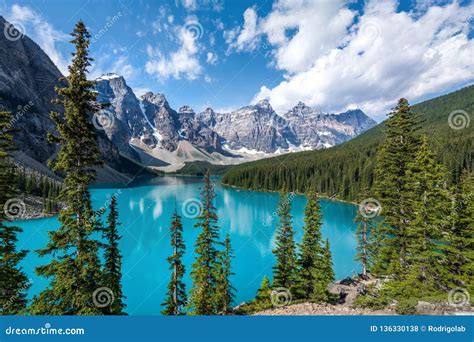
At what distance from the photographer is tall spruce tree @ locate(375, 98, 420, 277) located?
49.4 feet

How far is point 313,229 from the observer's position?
2070 centimetres

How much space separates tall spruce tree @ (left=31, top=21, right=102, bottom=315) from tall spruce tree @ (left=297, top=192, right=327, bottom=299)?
15406 millimetres

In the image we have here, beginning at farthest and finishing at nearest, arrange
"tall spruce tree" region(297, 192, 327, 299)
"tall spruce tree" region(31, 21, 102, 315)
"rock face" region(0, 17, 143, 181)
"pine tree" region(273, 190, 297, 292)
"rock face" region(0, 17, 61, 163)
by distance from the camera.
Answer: "rock face" region(0, 17, 61, 163), "rock face" region(0, 17, 143, 181), "pine tree" region(273, 190, 297, 292), "tall spruce tree" region(297, 192, 327, 299), "tall spruce tree" region(31, 21, 102, 315)

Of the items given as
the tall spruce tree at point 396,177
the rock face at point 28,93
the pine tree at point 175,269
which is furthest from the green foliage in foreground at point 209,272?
the rock face at point 28,93

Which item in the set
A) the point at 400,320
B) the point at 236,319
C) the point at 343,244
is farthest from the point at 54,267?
the point at 343,244

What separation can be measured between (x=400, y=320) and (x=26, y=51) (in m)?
242

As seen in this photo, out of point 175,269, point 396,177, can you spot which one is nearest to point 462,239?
point 396,177

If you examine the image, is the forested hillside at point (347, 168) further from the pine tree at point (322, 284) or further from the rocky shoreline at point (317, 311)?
the rocky shoreline at point (317, 311)

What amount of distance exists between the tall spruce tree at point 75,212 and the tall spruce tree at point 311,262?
15.4m

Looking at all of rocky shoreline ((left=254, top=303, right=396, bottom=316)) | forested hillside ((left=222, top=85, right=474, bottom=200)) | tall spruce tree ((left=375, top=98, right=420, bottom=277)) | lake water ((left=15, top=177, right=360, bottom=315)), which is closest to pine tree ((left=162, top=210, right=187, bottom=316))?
A: rocky shoreline ((left=254, top=303, right=396, bottom=316))

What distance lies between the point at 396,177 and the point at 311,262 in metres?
9.38

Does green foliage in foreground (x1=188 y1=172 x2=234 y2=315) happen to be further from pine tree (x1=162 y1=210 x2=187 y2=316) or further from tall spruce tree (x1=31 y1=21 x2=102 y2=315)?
tall spruce tree (x1=31 y1=21 x2=102 y2=315)

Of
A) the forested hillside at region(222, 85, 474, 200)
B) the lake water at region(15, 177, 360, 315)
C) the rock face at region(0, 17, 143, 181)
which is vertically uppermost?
the rock face at region(0, 17, 143, 181)

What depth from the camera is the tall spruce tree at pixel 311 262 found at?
63.3 ft
